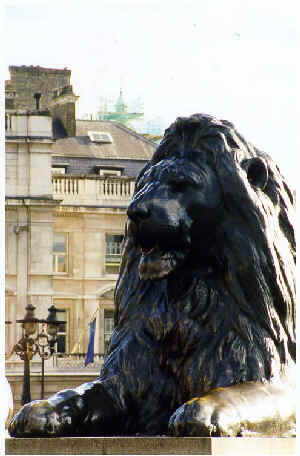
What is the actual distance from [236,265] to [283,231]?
0.46 meters

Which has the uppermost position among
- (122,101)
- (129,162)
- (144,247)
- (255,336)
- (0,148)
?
(122,101)

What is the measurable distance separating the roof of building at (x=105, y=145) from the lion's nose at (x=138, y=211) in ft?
155

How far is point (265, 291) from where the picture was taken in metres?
5.91

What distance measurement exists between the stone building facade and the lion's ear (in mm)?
40502

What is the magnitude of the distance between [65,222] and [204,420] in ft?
154

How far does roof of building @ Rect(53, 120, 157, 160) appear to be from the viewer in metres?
54.3

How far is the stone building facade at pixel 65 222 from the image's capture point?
49.8 metres

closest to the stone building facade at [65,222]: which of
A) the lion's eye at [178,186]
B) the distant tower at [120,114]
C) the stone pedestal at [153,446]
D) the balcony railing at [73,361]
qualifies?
the balcony railing at [73,361]

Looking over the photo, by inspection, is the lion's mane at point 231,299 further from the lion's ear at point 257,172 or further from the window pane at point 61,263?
the window pane at point 61,263

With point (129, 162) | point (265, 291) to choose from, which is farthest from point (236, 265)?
point (129, 162)

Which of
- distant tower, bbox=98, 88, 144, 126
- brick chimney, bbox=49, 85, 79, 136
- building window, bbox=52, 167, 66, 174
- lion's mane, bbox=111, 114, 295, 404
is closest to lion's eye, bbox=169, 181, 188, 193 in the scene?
lion's mane, bbox=111, 114, 295, 404

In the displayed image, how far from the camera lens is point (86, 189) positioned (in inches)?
2031

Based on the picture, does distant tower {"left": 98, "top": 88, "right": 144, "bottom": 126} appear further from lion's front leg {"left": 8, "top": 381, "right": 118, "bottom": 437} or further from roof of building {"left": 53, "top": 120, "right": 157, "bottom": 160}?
lion's front leg {"left": 8, "top": 381, "right": 118, "bottom": 437}

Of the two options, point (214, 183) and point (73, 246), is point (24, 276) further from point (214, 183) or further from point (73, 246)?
point (214, 183)
